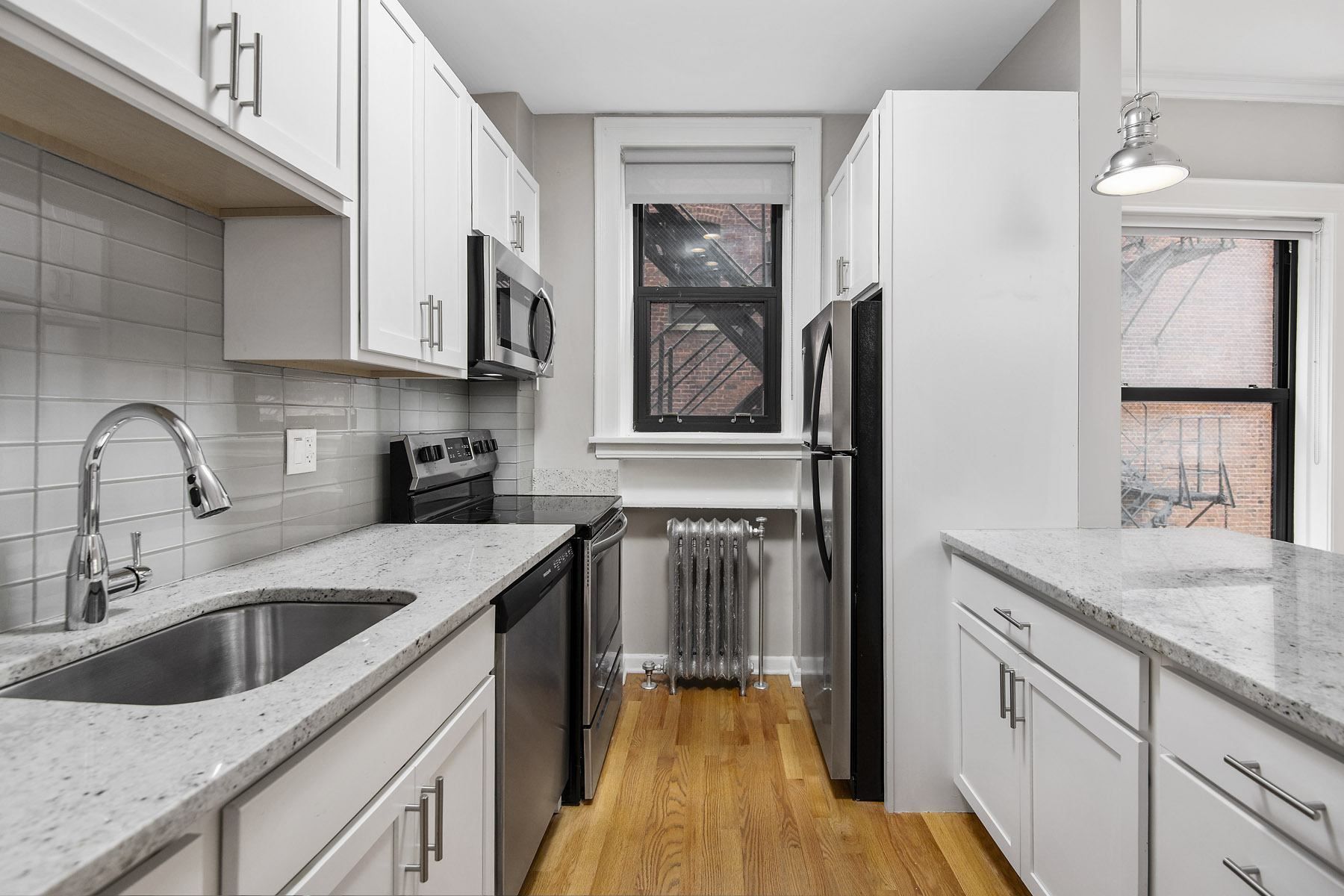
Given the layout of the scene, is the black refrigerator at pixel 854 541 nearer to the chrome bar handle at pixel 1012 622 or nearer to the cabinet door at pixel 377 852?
the chrome bar handle at pixel 1012 622

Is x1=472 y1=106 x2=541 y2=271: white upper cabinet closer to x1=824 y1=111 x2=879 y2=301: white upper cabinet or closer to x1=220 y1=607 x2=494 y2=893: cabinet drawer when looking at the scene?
x1=824 y1=111 x2=879 y2=301: white upper cabinet

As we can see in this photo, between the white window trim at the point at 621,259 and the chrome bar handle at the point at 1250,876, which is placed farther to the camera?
the white window trim at the point at 621,259

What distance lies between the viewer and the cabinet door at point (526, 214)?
2.57m

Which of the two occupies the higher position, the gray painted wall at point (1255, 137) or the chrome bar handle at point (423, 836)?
the gray painted wall at point (1255, 137)

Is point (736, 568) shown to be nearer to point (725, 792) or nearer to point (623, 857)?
point (725, 792)

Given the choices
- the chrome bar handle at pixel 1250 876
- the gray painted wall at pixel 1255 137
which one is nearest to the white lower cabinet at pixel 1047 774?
the chrome bar handle at pixel 1250 876

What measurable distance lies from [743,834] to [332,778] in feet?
4.95

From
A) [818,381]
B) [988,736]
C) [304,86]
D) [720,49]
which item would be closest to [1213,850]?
[988,736]

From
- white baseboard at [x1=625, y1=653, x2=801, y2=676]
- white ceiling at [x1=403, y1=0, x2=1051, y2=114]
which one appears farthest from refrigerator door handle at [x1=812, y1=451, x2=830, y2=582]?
white ceiling at [x1=403, y1=0, x2=1051, y2=114]

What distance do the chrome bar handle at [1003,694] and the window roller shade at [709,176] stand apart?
231cm

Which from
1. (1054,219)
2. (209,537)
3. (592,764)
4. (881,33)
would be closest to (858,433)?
(1054,219)

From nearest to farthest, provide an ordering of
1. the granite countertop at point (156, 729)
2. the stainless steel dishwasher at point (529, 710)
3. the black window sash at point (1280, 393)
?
the granite countertop at point (156, 729) < the stainless steel dishwasher at point (529, 710) < the black window sash at point (1280, 393)

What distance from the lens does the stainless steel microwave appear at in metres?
2.06

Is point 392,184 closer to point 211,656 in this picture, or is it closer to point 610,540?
point 211,656
